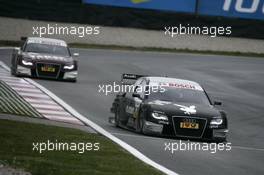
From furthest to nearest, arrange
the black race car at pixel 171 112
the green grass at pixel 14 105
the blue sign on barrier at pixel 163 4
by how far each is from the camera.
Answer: the blue sign on barrier at pixel 163 4
the green grass at pixel 14 105
the black race car at pixel 171 112

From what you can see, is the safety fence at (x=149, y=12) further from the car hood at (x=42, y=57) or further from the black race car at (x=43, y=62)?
the car hood at (x=42, y=57)

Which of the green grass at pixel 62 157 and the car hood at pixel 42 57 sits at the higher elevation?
the green grass at pixel 62 157

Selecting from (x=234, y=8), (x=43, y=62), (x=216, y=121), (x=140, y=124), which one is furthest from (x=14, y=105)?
(x=234, y=8)

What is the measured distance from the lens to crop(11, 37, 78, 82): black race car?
30734mm

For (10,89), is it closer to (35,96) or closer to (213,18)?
(35,96)

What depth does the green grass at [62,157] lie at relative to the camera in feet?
40.3

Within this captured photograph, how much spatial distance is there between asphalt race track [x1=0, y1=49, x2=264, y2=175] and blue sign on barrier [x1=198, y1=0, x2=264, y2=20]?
3514 millimetres

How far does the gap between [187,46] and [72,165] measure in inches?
1470

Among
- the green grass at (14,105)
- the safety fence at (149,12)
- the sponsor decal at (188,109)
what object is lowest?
the safety fence at (149,12)

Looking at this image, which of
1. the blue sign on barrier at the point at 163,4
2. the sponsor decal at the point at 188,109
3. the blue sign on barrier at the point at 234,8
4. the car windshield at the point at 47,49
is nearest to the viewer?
the sponsor decal at the point at 188,109

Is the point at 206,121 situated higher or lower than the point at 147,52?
higher

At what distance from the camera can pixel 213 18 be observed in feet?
162

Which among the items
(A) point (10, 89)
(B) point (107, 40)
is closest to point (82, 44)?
(B) point (107, 40)

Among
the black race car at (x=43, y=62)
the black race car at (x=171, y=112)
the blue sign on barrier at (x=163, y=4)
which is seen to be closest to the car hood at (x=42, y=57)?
the black race car at (x=43, y=62)
